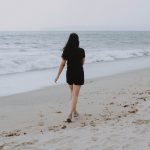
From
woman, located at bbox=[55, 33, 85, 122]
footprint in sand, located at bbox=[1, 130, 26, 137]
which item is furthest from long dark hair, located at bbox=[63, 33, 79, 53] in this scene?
footprint in sand, located at bbox=[1, 130, 26, 137]

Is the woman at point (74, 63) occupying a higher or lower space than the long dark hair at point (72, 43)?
lower

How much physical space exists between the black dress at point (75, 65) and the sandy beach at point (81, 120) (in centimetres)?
78

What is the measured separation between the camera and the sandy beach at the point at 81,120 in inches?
214

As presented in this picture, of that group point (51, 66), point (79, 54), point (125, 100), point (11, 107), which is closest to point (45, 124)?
point (79, 54)

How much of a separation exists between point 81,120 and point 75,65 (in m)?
1.07

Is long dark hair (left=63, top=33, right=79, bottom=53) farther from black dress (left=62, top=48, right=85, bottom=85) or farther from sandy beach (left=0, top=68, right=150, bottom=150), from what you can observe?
sandy beach (left=0, top=68, right=150, bottom=150)

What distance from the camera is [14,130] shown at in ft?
21.9

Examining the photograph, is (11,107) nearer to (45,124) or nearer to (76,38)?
(45,124)

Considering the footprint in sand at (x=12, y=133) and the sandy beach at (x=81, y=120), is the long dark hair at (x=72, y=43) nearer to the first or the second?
the sandy beach at (x=81, y=120)

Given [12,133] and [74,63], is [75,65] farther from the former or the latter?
[12,133]

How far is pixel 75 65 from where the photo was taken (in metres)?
7.24

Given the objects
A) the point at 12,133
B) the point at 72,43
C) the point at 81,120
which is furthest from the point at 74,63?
the point at 12,133

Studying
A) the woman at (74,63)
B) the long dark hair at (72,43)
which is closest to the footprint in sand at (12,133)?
the woman at (74,63)

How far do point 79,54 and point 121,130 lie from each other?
190 cm
